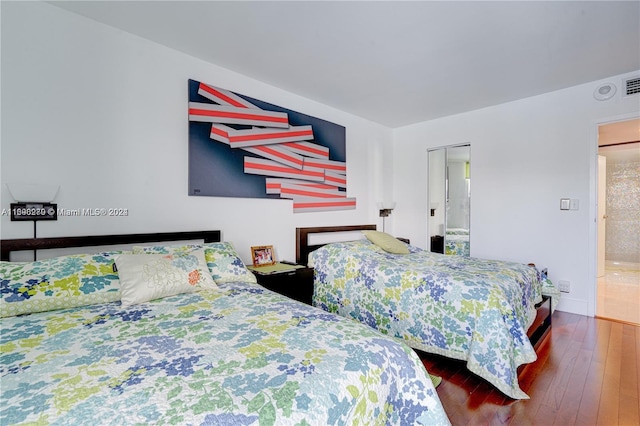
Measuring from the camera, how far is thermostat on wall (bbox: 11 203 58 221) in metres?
1.77

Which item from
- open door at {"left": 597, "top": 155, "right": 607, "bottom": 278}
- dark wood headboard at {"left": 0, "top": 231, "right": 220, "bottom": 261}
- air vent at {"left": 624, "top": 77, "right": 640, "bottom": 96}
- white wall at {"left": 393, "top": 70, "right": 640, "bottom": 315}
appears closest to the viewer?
dark wood headboard at {"left": 0, "top": 231, "right": 220, "bottom": 261}

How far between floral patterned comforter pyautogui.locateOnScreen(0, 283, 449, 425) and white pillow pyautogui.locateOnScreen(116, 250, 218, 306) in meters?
0.14

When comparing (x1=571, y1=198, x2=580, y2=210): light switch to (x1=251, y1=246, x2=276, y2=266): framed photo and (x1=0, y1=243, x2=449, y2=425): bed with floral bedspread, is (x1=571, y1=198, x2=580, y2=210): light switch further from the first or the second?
(x1=251, y1=246, x2=276, y2=266): framed photo

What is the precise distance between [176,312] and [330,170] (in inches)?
98.1

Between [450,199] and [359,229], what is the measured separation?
1347 mm

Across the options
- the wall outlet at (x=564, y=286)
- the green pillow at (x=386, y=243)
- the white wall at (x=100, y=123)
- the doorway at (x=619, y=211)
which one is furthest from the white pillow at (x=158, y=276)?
the doorway at (x=619, y=211)

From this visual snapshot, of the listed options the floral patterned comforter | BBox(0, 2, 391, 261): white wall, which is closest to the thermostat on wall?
BBox(0, 2, 391, 261): white wall

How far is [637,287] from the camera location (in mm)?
4133

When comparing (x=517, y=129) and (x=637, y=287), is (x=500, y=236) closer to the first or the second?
(x=517, y=129)

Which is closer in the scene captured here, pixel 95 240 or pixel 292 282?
pixel 95 240

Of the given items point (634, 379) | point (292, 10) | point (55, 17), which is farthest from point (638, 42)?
point (55, 17)

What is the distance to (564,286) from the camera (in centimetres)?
326

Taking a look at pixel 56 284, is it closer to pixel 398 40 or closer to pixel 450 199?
pixel 398 40

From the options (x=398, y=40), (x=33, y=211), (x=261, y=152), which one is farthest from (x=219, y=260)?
(x=398, y=40)
